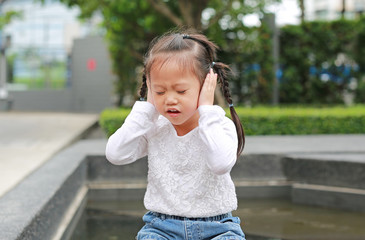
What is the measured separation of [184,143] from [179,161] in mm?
78

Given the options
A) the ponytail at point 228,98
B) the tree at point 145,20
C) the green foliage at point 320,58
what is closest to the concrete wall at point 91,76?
the tree at point 145,20

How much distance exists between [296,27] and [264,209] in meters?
7.03

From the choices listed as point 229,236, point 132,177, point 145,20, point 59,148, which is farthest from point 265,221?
point 145,20

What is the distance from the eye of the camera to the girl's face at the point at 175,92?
5.73 feet

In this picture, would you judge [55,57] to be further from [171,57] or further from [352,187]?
[171,57]

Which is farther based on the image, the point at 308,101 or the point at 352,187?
the point at 308,101

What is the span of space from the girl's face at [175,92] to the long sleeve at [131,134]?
0.09 metres

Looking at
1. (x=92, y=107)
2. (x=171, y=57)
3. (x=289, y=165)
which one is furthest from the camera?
(x=92, y=107)

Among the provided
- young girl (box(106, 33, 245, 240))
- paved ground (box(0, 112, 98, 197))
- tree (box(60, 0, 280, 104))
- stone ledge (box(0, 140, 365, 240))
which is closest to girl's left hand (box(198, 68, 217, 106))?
young girl (box(106, 33, 245, 240))

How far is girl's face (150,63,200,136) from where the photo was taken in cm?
175

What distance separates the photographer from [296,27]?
33.0 ft

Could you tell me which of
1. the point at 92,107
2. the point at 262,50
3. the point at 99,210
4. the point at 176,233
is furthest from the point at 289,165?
the point at 92,107

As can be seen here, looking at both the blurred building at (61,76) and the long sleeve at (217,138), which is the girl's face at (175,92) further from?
the blurred building at (61,76)

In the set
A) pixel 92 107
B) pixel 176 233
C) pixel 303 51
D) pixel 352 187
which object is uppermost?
pixel 303 51
